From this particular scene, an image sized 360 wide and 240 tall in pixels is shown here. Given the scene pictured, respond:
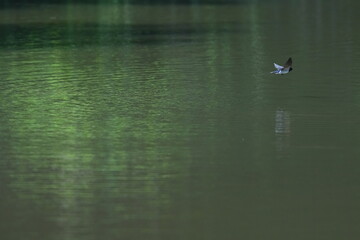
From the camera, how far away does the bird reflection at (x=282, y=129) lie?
42.6ft

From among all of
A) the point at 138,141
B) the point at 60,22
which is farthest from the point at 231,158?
the point at 60,22

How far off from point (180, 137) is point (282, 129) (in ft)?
4.16

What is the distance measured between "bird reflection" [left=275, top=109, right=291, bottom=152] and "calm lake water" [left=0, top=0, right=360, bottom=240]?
0.05 ft

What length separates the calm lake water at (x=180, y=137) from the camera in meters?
9.92

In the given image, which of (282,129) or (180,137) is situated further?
(282,129)

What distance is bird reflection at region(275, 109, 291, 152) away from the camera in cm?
1297

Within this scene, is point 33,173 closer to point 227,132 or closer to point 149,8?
point 227,132

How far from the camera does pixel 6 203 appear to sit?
10477 millimetres

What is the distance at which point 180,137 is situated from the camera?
13.4m

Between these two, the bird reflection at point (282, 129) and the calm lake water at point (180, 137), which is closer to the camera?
the calm lake water at point (180, 137)

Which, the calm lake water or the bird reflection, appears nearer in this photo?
the calm lake water

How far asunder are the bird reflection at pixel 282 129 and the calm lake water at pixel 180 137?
0.02m

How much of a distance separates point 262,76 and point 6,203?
862 cm

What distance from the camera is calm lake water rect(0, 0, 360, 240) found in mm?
9922
